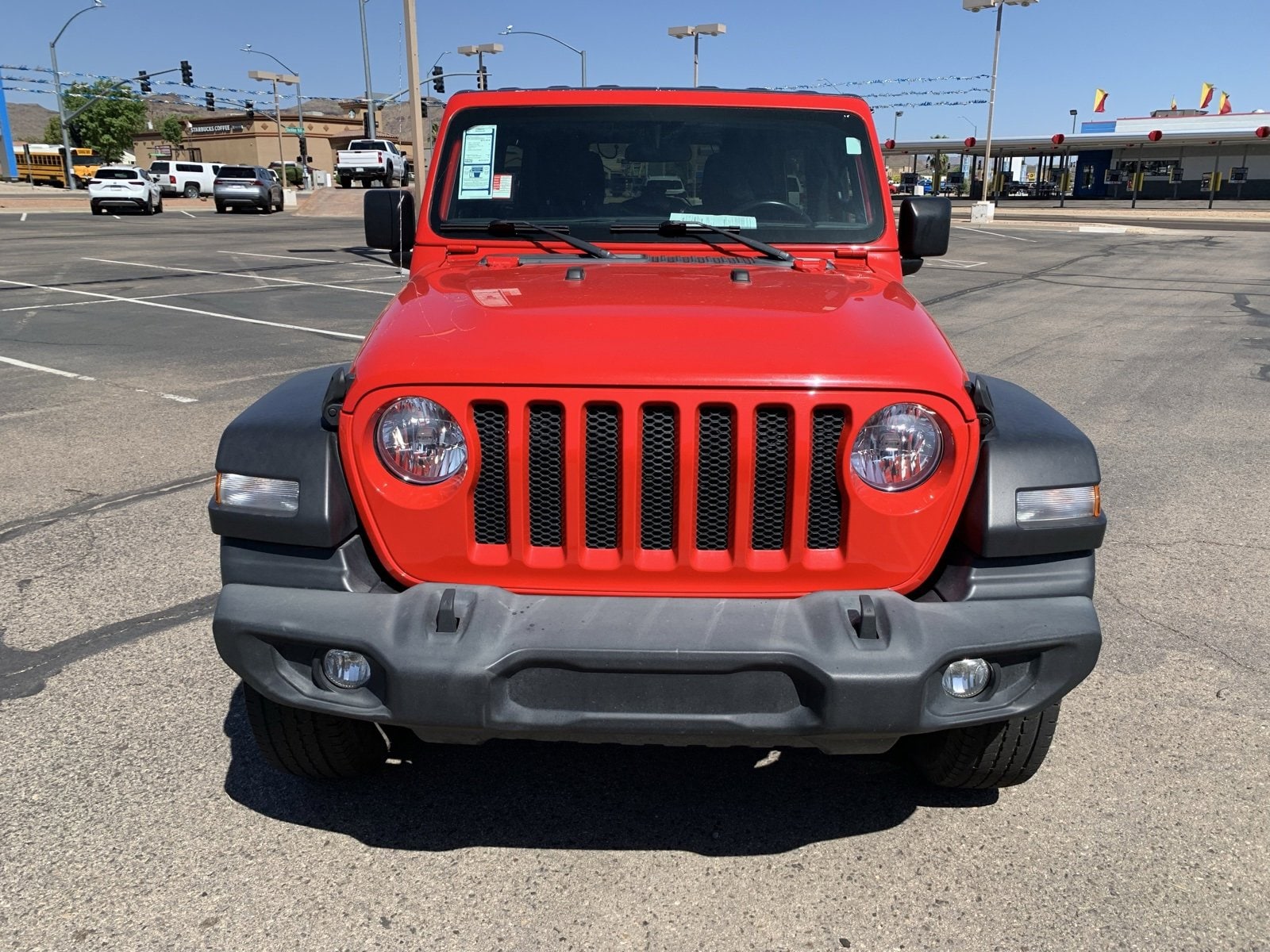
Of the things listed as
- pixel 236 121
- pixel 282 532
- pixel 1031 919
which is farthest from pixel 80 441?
pixel 236 121

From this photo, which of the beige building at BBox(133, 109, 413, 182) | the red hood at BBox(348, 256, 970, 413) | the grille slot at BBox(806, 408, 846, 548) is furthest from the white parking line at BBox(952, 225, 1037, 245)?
the beige building at BBox(133, 109, 413, 182)

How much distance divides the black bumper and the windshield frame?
171 cm

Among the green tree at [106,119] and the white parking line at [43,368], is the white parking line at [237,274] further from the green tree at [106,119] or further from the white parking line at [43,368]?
the green tree at [106,119]

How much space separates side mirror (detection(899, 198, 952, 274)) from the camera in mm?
3947

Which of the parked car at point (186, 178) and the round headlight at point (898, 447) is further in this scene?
the parked car at point (186, 178)

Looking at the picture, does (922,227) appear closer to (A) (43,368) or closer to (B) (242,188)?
(A) (43,368)

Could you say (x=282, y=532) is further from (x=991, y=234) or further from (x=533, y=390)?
(x=991, y=234)

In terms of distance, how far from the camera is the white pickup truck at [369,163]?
148 feet

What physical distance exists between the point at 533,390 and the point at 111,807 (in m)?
1.73

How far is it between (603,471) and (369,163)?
151ft

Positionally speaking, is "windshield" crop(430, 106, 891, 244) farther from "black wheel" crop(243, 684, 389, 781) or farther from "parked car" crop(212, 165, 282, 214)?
"parked car" crop(212, 165, 282, 214)

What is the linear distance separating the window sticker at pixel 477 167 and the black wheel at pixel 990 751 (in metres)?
2.34

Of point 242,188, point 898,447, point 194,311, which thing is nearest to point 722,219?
point 898,447

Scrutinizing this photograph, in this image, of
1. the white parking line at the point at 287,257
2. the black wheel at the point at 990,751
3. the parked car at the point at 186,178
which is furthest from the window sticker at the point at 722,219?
the parked car at the point at 186,178
